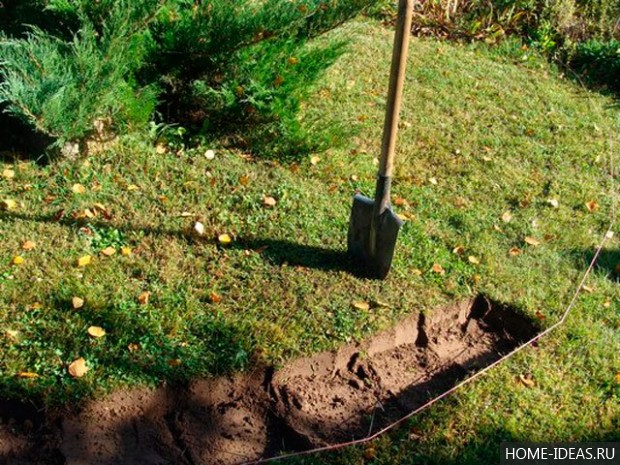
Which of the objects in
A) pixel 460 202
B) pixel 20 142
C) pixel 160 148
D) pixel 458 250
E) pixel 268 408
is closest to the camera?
pixel 268 408

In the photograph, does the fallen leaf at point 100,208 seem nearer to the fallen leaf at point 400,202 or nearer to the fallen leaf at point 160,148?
the fallen leaf at point 160,148

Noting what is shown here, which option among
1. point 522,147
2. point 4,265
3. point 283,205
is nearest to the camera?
point 4,265

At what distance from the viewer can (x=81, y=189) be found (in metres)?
4.12

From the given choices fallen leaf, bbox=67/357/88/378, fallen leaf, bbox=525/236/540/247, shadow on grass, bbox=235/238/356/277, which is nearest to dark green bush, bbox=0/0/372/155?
shadow on grass, bbox=235/238/356/277

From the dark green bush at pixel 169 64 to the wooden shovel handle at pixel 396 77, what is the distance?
4.08 feet

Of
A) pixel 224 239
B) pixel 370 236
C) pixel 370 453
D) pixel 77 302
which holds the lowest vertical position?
pixel 370 453

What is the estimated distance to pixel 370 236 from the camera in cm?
382

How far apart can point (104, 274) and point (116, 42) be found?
1337mm

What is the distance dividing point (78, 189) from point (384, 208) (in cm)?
182

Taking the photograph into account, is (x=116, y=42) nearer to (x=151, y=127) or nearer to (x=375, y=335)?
(x=151, y=127)

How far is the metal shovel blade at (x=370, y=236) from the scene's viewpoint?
3674 mm

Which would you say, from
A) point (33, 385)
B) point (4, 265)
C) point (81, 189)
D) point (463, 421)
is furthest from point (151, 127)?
point (463, 421)

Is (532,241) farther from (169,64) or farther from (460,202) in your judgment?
(169,64)

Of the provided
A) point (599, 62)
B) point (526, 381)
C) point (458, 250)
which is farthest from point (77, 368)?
point (599, 62)
